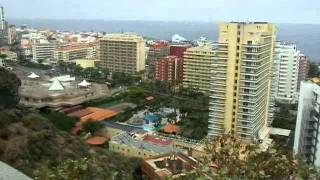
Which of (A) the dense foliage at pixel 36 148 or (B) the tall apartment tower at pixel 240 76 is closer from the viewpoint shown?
(A) the dense foliage at pixel 36 148

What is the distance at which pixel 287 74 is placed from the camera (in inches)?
944

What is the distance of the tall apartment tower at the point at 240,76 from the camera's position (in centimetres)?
1335

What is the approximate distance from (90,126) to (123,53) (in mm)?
14878

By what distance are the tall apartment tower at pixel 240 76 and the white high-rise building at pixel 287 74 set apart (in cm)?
971

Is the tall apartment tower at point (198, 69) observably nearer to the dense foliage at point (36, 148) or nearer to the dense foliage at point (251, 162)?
the dense foliage at point (36, 148)

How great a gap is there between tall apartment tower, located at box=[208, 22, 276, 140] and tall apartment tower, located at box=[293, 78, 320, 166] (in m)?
1.55

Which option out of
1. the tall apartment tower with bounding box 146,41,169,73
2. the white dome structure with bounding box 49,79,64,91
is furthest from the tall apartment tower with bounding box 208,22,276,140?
the tall apartment tower with bounding box 146,41,169,73

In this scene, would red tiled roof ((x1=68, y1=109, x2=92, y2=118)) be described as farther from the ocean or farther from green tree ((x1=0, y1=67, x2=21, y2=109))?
the ocean

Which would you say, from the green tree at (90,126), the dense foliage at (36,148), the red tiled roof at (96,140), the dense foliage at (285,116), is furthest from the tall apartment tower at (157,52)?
the dense foliage at (36,148)

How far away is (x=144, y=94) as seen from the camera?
76.1 feet

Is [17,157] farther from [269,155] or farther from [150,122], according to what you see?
[150,122]

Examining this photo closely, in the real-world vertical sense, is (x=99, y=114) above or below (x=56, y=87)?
below

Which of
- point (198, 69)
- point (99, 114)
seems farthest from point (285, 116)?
point (99, 114)

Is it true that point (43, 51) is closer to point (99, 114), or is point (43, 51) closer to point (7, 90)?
point (99, 114)
